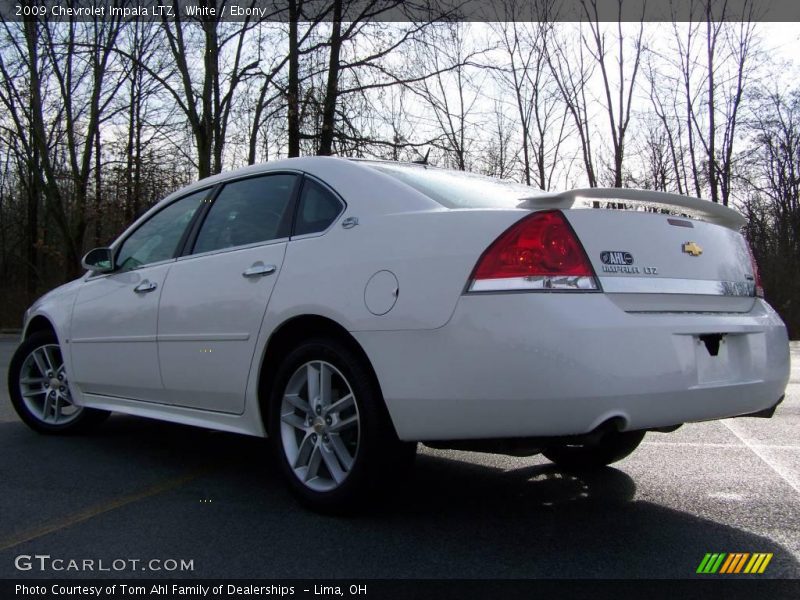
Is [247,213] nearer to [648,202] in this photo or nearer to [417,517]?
[417,517]

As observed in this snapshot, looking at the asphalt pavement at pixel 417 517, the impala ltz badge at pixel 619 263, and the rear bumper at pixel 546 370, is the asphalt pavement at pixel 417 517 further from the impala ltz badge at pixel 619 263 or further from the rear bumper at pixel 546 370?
the impala ltz badge at pixel 619 263

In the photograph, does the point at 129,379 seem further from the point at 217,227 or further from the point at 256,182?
the point at 256,182

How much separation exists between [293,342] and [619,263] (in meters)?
1.48

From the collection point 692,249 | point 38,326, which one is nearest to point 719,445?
point 692,249

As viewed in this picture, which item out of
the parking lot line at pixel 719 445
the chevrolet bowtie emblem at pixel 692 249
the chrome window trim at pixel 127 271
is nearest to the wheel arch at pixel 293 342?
the chrome window trim at pixel 127 271

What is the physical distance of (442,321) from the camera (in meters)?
2.75

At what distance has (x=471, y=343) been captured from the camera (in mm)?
2688

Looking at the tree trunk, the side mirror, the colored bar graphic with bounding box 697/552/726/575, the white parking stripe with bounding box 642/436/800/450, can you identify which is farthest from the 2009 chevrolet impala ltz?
the tree trunk

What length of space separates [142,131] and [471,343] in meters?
22.2

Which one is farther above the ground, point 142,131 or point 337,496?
point 142,131

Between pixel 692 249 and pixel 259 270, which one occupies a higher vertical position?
pixel 692 249

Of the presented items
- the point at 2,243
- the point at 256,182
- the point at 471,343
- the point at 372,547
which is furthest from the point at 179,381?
the point at 2,243

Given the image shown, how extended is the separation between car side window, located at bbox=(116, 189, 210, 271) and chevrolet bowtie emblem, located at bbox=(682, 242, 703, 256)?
2628 millimetres

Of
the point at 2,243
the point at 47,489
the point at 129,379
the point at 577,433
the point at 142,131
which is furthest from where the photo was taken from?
the point at 2,243
